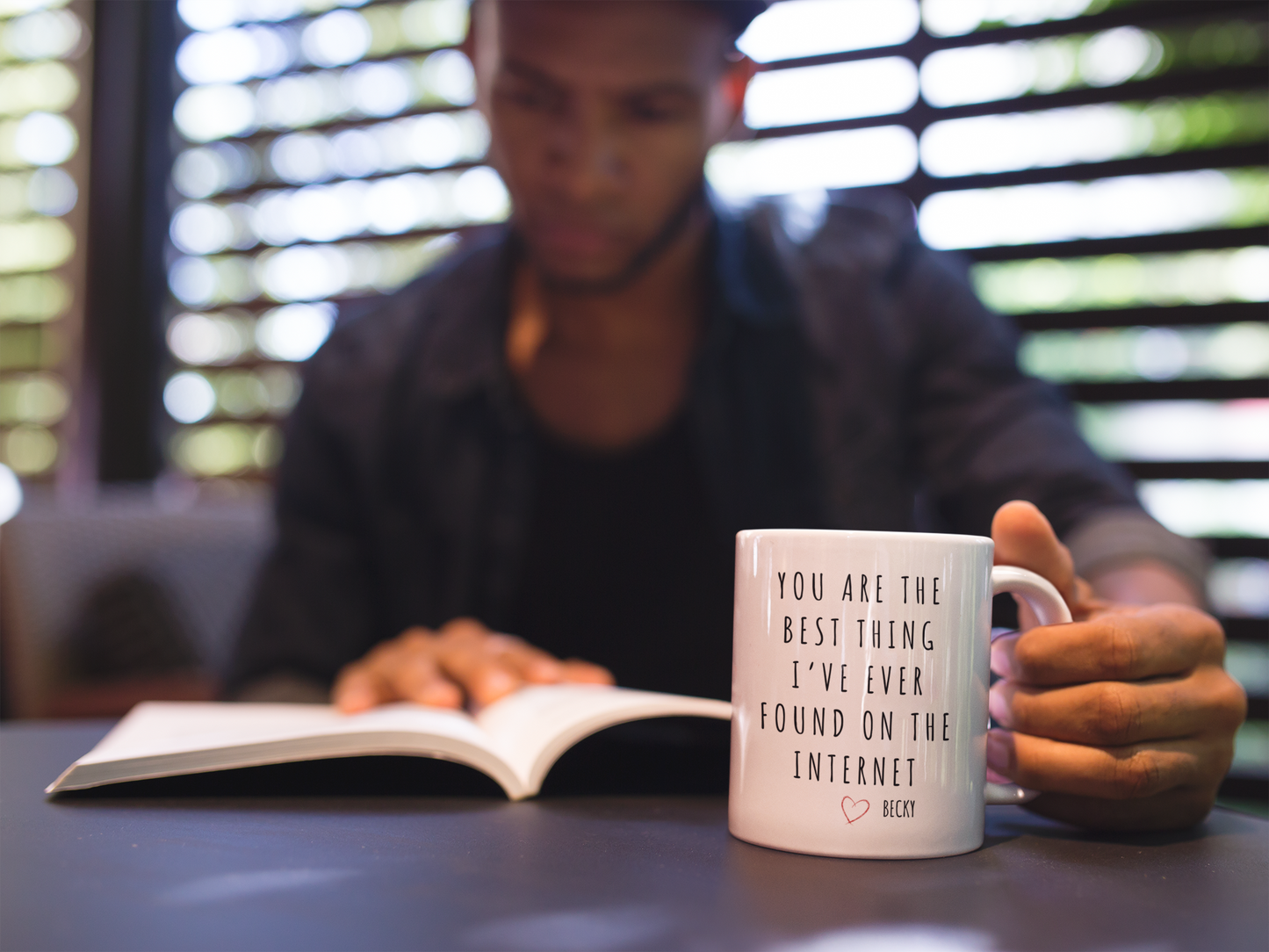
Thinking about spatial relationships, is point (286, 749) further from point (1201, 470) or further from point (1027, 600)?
point (1201, 470)

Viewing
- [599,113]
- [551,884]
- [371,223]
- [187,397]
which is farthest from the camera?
[187,397]

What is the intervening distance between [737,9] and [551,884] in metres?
0.90

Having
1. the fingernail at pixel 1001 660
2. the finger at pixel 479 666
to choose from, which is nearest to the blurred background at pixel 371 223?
the finger at pixel 479 666

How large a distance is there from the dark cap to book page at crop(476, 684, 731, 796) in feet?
2.35

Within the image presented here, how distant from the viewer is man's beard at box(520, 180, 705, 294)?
1110mm

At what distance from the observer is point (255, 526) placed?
1.77m

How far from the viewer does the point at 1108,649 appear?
0.45m

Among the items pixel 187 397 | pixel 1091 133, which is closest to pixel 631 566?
pixel 1091 133

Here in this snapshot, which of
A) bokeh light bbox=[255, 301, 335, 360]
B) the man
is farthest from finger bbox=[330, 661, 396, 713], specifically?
bokeh light bbox=[255, 301, 335, 360]

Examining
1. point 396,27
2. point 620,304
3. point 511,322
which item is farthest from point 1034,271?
point 396,27

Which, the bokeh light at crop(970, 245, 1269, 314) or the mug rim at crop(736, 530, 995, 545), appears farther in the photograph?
the bokeh light at crop(970, 245, 1269, 314)

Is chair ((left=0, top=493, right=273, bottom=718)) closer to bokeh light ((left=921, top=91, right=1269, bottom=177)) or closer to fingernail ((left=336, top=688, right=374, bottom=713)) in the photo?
fingernail ((left=336, top=688, right=374, bottom=713))

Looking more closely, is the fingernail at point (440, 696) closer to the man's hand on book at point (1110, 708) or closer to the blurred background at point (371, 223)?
the man's hand on book at point (1110, 708)

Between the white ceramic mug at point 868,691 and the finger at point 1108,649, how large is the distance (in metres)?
0.05
